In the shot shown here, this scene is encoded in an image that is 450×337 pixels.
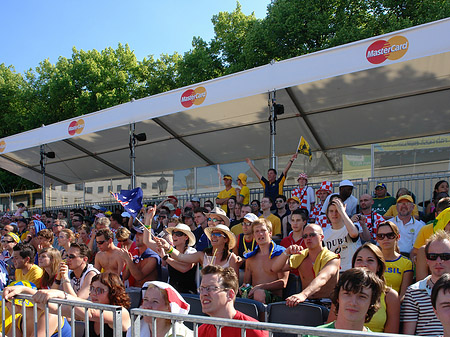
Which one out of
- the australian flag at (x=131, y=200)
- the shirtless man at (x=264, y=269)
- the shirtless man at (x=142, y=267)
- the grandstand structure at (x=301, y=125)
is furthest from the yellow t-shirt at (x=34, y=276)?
the grandstand structure at (x=301, y=125)

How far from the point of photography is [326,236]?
18.1ft

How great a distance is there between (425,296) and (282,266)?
170 centimetres

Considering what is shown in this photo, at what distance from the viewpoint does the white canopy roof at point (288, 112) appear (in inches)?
303

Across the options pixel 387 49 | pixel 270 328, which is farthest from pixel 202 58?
pixel 270 328

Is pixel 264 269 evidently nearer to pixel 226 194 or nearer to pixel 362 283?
pixel 362 283

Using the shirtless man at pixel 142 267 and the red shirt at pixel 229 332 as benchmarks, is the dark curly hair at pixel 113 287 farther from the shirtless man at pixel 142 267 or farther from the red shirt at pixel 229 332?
the shirtless man at pixel 142 267

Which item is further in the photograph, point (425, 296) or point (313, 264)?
point (313, 264)

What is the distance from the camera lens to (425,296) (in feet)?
11.1

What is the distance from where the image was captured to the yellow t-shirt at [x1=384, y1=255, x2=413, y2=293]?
4.12m

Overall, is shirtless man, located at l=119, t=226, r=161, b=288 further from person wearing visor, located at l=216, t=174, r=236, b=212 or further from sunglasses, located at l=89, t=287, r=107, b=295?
person wearing visor, located at l=216, t=174, r=236, b=212

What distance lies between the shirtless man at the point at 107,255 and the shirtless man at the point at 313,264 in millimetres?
2475

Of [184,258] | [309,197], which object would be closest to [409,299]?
[184,258]

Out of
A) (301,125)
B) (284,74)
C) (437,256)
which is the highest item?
(284,74)

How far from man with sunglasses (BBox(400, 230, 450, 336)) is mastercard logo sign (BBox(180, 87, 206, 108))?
6641mm
